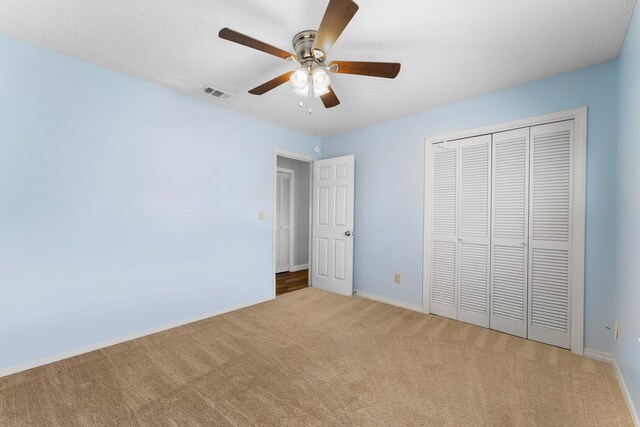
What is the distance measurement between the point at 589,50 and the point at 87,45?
3.87 metres

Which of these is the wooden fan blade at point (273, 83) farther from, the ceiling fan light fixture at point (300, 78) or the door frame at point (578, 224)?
the door frame at point (578, 224)

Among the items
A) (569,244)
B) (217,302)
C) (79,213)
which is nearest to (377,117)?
(569,244)

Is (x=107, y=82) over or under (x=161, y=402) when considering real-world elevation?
over

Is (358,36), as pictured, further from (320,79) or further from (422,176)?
(422,176)

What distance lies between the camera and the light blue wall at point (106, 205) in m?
2.06

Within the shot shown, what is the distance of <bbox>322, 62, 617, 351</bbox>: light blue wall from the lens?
2244 mm

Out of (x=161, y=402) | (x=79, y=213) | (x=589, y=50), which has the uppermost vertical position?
(x=589, y=50)

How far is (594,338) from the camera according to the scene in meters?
2.29

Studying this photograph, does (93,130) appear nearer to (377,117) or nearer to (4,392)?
(4,392)

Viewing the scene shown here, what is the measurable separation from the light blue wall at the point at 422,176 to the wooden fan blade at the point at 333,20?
5.52ft

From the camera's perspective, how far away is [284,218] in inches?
218

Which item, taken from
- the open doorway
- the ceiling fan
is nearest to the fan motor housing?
the ceiling fan

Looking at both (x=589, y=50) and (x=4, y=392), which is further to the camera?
(x=589, y=50)

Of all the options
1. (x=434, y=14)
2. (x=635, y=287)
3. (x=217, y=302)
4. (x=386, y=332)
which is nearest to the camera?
(x=635, y=287)
